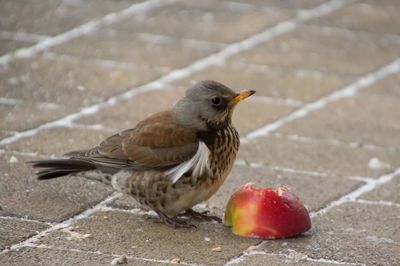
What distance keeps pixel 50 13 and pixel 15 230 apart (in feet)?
16.4

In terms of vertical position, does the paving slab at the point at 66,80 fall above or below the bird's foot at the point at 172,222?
above

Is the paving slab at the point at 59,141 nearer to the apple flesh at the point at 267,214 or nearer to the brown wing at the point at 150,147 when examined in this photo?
the brown wing at the point at 150,147

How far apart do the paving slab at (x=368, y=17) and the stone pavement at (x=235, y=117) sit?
3cm

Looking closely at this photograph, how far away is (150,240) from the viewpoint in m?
5.73

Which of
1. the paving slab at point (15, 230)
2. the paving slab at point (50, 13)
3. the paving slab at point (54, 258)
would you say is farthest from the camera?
the paving slab at point (50, 13)

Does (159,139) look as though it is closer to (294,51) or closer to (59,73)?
(59,73)

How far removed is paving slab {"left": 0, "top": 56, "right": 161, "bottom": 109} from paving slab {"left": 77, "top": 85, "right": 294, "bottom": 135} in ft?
0.80

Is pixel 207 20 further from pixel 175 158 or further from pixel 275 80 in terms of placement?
pixel 175 158

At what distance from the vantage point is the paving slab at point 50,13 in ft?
32.8

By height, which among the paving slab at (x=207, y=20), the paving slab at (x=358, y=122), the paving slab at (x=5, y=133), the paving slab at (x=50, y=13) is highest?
the paving slab at (x=50, y=13)

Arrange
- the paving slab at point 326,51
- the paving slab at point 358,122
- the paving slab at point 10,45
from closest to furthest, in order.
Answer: the paving slab at point 358,122, the paving slab at point 10,45, the paving slab at point 326,51

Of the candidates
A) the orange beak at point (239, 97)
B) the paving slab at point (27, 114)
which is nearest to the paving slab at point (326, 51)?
the paving slab at point (27, 114)

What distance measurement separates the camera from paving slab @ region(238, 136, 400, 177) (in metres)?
7.15

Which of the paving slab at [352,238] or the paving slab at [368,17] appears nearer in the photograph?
the paving slab at [352,238]
